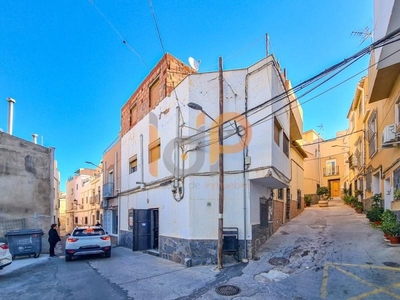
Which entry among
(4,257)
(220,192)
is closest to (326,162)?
(220,192)

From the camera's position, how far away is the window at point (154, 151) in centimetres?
1227

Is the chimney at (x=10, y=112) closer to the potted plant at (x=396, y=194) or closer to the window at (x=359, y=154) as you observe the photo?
the potted plant at (x=396, y=194)

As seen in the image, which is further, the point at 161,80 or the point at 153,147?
the point at 153,147

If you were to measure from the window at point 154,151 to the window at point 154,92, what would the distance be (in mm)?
2182

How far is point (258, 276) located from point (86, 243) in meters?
7.50

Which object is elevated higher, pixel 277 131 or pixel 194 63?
pixel 194 63

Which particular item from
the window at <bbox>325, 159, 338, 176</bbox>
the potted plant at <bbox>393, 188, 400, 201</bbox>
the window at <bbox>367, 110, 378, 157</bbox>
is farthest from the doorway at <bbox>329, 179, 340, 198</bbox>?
the potted plant at <bbox>393, 188, 400, 201</bbox>

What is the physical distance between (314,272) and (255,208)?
2.94 metres

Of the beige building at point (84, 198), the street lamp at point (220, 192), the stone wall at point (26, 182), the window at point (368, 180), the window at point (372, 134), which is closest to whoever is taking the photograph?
the street lamp at point (220, 192)

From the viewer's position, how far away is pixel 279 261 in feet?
27.3

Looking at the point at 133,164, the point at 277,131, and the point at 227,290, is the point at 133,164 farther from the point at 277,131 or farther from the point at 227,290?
the point at 227,290

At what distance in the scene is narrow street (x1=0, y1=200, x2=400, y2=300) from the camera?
610 centimetres

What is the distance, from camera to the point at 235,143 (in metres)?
9.37

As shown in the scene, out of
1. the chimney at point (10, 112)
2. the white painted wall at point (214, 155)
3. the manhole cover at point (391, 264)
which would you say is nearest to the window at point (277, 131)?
the white painted wall at point (214, 155)
